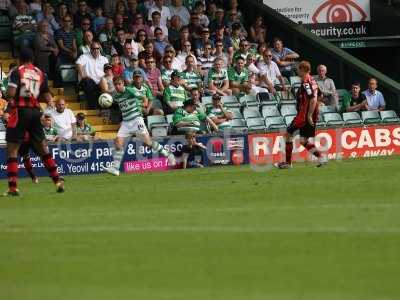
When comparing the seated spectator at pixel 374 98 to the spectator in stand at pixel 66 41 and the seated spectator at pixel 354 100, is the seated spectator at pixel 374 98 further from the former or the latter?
the spectator in stand at pixel 66 41

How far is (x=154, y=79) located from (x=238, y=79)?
241 cm

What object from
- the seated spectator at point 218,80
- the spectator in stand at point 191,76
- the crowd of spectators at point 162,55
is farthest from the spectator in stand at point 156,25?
the seated spectator at point 218,80

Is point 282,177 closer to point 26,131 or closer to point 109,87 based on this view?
point 26,131

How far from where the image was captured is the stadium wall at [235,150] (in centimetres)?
2412

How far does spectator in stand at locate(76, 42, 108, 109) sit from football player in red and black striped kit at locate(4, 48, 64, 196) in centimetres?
898

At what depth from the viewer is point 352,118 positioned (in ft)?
91.0

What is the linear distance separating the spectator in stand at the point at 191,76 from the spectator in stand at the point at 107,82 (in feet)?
6.32

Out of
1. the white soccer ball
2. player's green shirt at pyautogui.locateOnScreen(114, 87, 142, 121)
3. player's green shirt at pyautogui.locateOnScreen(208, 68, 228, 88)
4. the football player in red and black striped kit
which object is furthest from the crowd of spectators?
the football player in red and black striped kit

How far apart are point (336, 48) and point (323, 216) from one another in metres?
19.4

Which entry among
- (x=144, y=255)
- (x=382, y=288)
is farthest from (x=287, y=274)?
(x=144, y=255)

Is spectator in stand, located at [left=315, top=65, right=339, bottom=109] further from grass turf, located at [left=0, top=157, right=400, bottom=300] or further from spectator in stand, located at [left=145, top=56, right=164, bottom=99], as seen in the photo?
grass turf, located at [left=0, top=157, right=400, bottom=300]

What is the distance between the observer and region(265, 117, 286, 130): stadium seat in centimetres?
2682

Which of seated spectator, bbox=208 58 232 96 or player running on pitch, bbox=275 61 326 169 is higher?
seated spectator, bbox=208 58 232 96

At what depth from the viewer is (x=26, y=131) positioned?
1689 cm
